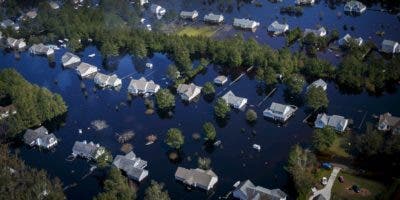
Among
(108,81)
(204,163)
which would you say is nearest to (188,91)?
(108,81)

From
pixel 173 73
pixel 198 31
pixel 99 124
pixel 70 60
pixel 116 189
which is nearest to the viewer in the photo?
pixel 116 189

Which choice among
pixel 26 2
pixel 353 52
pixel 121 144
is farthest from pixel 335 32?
pixel 26 2

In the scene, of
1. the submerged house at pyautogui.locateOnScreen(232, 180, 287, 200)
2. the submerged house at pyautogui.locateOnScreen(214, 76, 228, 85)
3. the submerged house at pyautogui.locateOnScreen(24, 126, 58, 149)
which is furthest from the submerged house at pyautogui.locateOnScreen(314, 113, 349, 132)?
the submerged house at pyautogui.locateOnScreen(24, 126, 58, 149)

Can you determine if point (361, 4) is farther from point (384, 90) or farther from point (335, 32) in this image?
point (384, 90)

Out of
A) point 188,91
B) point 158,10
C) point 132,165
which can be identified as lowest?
point 158,10

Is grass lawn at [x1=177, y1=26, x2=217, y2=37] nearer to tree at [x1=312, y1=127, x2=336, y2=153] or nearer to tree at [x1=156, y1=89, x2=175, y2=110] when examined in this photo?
tree at [x1=156, y1=89, x2=175, y2=110]

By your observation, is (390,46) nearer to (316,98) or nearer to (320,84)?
(320,84)
